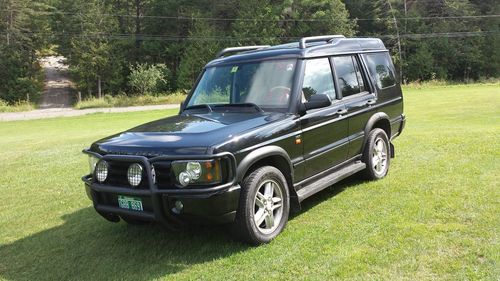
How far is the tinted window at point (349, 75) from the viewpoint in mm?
6070

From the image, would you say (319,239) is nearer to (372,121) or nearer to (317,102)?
(317,102)

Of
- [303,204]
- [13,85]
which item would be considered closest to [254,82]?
[303,204]

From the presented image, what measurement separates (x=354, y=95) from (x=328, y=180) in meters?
1.44

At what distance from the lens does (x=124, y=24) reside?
64.3m

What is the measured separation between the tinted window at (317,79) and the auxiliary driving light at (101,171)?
2340 mm

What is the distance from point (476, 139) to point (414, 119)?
636 cm

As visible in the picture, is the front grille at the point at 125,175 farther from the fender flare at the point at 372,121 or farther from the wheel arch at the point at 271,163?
the fender flare at the point at 372,121

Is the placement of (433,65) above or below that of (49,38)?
below

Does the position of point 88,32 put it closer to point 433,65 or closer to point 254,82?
point 433,65

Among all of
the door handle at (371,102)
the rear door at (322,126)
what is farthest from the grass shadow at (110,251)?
the door handle at (371,102)

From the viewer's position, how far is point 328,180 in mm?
5539

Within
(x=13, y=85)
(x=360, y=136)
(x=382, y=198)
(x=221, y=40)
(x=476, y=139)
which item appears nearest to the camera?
(x=382, y=198)

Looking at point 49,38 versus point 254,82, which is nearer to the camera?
point 254,82

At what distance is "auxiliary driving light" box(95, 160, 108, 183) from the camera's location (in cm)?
444
